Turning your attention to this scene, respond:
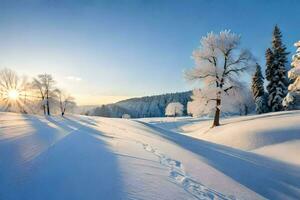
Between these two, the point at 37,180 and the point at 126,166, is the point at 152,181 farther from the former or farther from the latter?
the point at 37,180

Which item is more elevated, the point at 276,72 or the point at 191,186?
the point at 276,72

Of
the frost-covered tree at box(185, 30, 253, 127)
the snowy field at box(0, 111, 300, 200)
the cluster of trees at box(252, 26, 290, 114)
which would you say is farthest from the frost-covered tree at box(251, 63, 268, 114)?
the snowy field at box(0, 111, 300, 200)

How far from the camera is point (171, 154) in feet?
29.2

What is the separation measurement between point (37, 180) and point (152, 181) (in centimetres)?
221

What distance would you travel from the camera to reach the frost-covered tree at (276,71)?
3831 cm

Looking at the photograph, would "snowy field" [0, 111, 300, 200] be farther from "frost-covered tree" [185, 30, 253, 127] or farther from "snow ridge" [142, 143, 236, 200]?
"frost-covered tree" [185, 30, 253, 127]

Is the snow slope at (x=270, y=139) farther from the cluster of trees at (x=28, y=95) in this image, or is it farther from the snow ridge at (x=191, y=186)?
the cluster of trees at (x=28, y=95)

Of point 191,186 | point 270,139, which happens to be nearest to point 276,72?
point 270,139

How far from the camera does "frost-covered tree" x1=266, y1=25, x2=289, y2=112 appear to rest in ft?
126

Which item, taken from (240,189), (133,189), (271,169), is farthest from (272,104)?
(133,189)

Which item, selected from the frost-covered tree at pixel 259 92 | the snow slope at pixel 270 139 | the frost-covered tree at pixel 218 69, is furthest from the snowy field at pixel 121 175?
the frost-covered tree at pixel 259 92

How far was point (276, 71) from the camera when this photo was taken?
3912 cm

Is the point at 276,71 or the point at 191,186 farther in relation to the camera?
the point at 276,71

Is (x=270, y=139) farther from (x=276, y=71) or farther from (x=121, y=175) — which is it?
(x=276, y=71)
